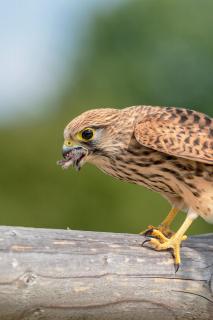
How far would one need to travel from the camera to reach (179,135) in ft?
18.1

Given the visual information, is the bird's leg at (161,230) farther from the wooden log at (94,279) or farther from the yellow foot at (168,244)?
the wooden log at (94,279)

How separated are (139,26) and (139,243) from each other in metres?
37.6

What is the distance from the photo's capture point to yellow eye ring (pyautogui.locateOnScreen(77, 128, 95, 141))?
553 cm

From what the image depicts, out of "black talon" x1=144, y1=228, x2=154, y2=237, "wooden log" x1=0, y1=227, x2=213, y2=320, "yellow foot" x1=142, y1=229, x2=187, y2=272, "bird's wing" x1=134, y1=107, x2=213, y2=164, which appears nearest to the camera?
"wooden log" x1=0, y1=227, x2=213, y2=320

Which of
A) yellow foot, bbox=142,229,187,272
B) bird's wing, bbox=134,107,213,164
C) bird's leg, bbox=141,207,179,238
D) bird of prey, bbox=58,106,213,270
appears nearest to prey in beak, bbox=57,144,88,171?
bird of prey, bbox=58,106,213,270

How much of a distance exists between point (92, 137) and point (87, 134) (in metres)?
0.05

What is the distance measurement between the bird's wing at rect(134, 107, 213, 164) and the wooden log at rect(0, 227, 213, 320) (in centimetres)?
105

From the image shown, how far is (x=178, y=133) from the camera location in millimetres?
5535

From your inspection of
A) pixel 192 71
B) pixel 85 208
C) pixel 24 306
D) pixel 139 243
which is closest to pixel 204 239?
pixel 139 243

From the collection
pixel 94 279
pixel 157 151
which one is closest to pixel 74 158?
pixel 157 151

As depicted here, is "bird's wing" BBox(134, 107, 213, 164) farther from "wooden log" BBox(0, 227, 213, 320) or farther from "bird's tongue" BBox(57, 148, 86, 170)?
"wooden log" BBox(0, 227, 213, 320)

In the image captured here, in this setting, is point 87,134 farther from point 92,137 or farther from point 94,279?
point 94,279

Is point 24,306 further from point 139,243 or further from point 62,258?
point 139,243

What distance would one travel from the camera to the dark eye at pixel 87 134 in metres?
5.55
